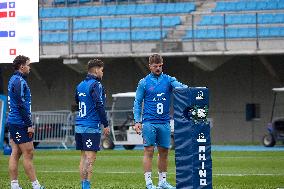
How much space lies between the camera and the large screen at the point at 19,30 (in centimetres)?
2459

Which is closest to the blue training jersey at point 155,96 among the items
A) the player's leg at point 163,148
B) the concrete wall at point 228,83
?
the player's leg at point 163,148

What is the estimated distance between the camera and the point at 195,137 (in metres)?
11.2

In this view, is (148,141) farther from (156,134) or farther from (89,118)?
(89,118)

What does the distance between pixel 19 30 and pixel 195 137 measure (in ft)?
46.9

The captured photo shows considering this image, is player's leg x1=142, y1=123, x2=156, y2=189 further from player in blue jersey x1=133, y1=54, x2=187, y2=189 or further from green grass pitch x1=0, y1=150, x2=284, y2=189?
green grass pitch x1=0, y1=150, x2=284, y2=189

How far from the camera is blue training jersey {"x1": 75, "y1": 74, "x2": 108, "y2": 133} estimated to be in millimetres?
13664

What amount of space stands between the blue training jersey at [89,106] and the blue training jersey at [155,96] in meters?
1.10

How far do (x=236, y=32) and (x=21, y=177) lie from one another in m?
18.6

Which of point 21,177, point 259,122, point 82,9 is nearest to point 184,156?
point 21,177

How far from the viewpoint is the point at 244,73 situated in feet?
127

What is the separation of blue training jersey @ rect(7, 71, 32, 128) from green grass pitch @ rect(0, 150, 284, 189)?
5.13ft

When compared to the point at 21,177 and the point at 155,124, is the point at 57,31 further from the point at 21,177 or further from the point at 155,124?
the point at 155,124

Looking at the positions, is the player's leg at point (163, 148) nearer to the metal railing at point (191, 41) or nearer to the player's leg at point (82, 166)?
the player's leg at point (82, 166)

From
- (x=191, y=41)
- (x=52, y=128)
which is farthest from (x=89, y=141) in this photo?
(x=191, y=41)
